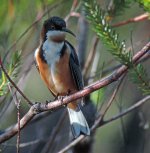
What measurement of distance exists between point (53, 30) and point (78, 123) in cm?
59

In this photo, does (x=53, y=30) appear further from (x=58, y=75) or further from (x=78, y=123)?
(x=78, y=123)

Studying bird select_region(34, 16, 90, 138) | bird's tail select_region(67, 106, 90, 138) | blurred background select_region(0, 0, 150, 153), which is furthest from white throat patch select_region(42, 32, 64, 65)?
bird's tail select_region(67, 106, 90, 138)

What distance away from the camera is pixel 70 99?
1960mm

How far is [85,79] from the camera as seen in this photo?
3.13 metres

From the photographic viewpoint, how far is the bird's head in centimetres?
281

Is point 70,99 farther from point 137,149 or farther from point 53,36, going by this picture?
point 137,149

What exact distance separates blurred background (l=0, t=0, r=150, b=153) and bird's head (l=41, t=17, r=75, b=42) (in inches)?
2.7

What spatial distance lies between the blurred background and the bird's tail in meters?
0.08

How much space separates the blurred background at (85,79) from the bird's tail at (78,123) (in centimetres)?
8

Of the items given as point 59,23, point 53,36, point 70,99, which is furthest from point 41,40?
point 70,99

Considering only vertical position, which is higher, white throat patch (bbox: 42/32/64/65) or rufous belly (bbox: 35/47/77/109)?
white throat patch (bbox: 42/32/64/65)

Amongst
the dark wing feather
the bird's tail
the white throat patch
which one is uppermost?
the white throat patch

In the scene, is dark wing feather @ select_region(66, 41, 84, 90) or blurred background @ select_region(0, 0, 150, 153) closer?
blurred background @ select_region(0, 0, 150, 153)

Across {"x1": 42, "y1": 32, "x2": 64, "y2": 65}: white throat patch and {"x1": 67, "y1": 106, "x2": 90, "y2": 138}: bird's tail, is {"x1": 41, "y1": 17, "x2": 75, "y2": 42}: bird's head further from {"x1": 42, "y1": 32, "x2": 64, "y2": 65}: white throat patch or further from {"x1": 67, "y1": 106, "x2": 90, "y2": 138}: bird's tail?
{"x1": 67, "y1": 106, "x2": 90, "y2": 138}: bird's tail
